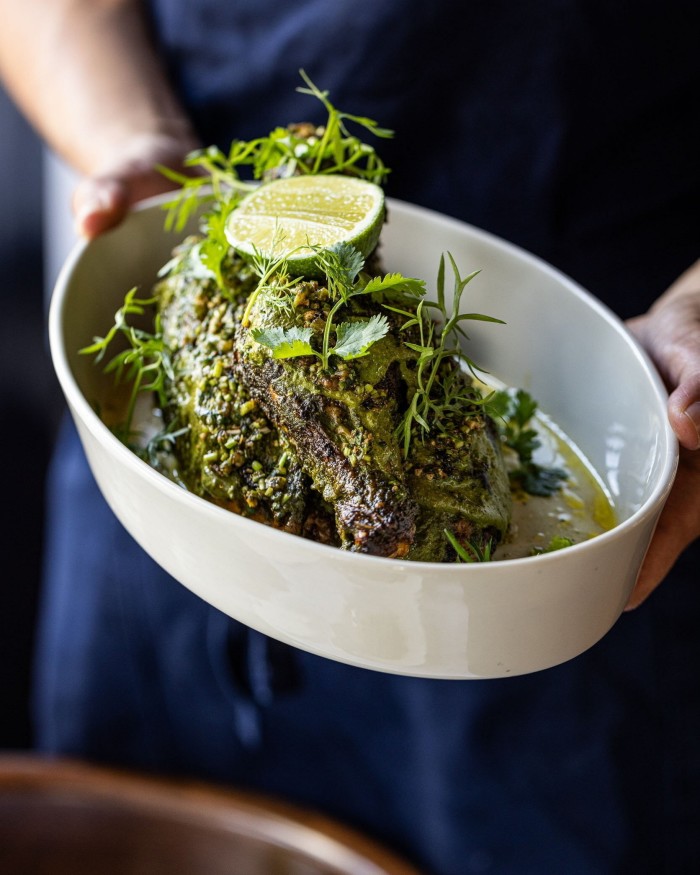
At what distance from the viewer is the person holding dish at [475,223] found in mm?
1434

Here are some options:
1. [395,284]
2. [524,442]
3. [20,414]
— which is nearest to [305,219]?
[395,284]

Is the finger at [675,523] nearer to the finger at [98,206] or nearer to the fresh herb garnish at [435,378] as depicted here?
the fresh herb garnish at [435,378]

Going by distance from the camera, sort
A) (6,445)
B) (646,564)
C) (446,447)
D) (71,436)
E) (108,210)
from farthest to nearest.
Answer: (6,445) → (71,436) → (108,210) → (646,564) → (446,447)

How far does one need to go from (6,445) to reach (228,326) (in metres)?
1.69

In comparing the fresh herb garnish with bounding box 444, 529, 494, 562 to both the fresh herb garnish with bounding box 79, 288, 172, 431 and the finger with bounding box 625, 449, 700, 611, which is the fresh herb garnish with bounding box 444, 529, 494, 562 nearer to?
the finger with bounding box 625, 449, 700, 611

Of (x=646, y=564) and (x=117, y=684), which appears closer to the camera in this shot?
(x=646, y=564)

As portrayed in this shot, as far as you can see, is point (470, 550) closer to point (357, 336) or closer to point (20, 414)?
point (357, 336)

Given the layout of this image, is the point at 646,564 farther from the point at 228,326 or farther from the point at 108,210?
the point at 108,210

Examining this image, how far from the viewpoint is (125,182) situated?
140cm

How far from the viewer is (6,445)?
99.5 inches

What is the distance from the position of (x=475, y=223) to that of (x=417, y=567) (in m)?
0.95

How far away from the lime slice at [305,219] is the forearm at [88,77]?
560 millimetres

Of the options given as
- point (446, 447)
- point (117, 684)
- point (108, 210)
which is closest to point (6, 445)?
point (117, 684)

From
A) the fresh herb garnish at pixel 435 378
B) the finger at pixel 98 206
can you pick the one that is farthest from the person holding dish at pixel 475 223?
the fresh herb garnish at pixel 435 378
